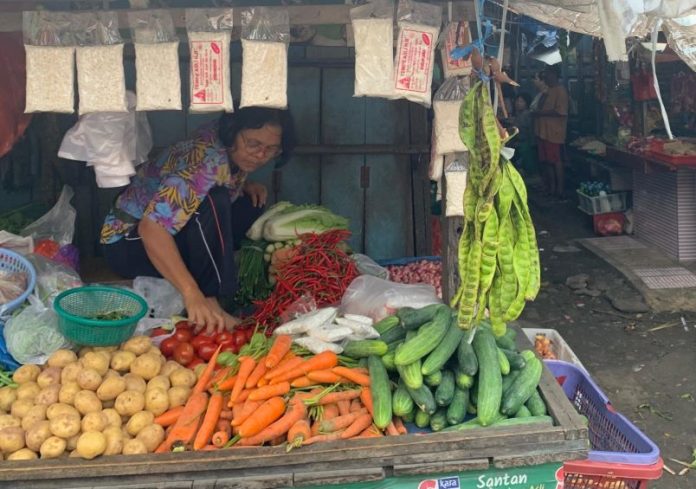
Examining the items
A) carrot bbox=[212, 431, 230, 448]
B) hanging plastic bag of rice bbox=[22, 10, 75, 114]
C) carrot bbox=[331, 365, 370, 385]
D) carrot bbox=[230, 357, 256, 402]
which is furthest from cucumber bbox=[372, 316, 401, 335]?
hanging plastic bag of rice bbox=[22, 10, 75, 114]

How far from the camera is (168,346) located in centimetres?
377

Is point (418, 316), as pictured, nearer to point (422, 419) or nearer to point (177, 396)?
point (422, 419)

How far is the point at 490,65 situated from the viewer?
2.83 metres

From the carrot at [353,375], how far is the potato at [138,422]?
2.88 ft

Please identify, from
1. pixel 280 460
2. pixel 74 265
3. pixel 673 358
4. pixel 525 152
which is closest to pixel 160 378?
pixel 280 460

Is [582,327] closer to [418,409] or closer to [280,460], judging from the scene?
[418,409]

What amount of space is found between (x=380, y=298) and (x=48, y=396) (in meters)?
1.81

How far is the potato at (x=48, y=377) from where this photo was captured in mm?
3232

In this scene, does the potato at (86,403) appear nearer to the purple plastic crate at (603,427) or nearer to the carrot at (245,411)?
the carrot at (245,411)

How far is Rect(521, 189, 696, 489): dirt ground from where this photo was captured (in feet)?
16.2

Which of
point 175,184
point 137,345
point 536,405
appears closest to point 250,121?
point 175,184

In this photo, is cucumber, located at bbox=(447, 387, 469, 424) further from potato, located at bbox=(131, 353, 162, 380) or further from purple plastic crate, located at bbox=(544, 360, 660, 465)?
potato, located at bbox=(131, 353, 162, 380)

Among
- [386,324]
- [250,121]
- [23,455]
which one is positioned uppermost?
[250,121]

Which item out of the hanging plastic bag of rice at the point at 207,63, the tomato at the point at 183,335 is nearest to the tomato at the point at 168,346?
the tomato at the point at 183,335
